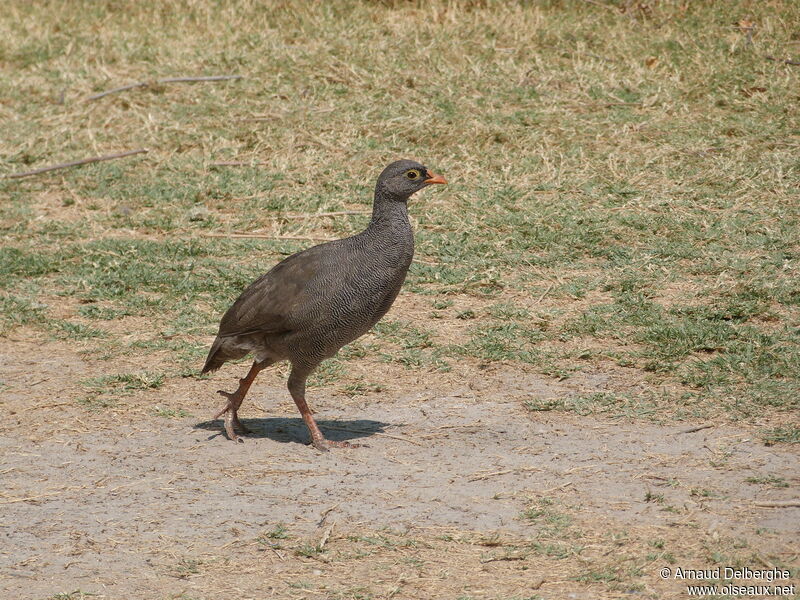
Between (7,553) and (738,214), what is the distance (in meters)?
6.56

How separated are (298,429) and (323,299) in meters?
0.96

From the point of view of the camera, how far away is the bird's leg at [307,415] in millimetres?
6051

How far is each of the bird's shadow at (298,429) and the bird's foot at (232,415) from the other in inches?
2.7

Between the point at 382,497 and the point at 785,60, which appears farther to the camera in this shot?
the point at 785,60

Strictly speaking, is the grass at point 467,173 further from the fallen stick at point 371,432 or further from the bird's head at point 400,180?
the bird's head at point 400,180

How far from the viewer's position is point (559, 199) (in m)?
9.80

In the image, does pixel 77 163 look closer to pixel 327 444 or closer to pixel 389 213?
pixel 389 213

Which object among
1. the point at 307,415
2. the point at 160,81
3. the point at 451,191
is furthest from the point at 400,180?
the point at 160,81

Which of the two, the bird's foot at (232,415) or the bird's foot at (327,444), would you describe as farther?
the bird's foot at (232,415)

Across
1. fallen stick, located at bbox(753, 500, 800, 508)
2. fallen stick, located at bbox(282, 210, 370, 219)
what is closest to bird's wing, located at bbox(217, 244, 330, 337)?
fallen stick, located at bbox(753, 500, 800, 508)

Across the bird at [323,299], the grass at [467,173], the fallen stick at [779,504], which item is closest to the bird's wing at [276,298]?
the bird at [323,299]

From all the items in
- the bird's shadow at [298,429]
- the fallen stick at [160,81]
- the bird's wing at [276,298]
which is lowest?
the bird's shadow at [298,429]

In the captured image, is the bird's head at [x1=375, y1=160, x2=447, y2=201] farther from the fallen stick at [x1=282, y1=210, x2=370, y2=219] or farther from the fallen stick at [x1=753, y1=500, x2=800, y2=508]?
the fallen stick at [x1=282, y1=210, x2=370, y2=219]

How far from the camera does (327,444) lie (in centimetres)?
606
